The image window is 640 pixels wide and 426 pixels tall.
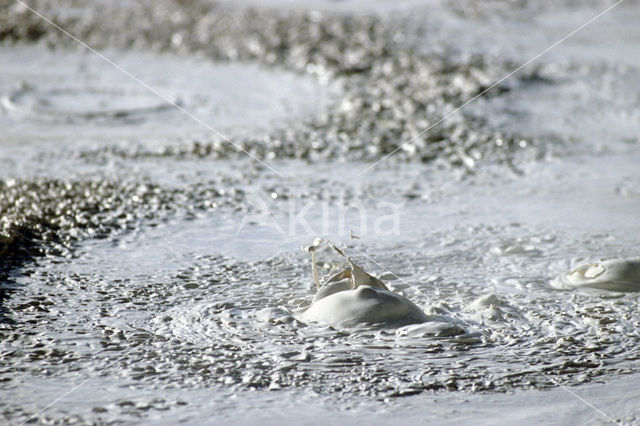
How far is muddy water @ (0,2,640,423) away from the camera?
4.92 ft

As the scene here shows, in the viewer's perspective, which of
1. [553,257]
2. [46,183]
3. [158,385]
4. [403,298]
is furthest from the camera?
[46,183]

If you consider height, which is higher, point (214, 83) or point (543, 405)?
point (214, 83)

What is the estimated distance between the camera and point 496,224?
7.80 feet

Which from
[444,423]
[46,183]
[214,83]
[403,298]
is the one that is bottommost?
[444,423]

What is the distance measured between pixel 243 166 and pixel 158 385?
148cm

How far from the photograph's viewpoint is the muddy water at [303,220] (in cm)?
150

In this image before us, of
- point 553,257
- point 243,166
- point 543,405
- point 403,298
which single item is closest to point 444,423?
point 543,405

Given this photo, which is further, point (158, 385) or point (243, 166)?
point (243, 166)

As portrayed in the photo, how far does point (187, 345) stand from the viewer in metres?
1.63

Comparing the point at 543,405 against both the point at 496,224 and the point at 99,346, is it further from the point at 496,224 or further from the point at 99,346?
the point at 496,224

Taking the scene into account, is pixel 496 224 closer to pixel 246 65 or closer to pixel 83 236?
pixel 83 236

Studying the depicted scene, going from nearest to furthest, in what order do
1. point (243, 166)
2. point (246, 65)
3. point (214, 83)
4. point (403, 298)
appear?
point (403, 298) → point (243, 166) → point (214, 83) → point (246, 65)

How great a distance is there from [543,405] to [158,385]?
66 cm

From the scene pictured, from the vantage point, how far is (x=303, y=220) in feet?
7.88
